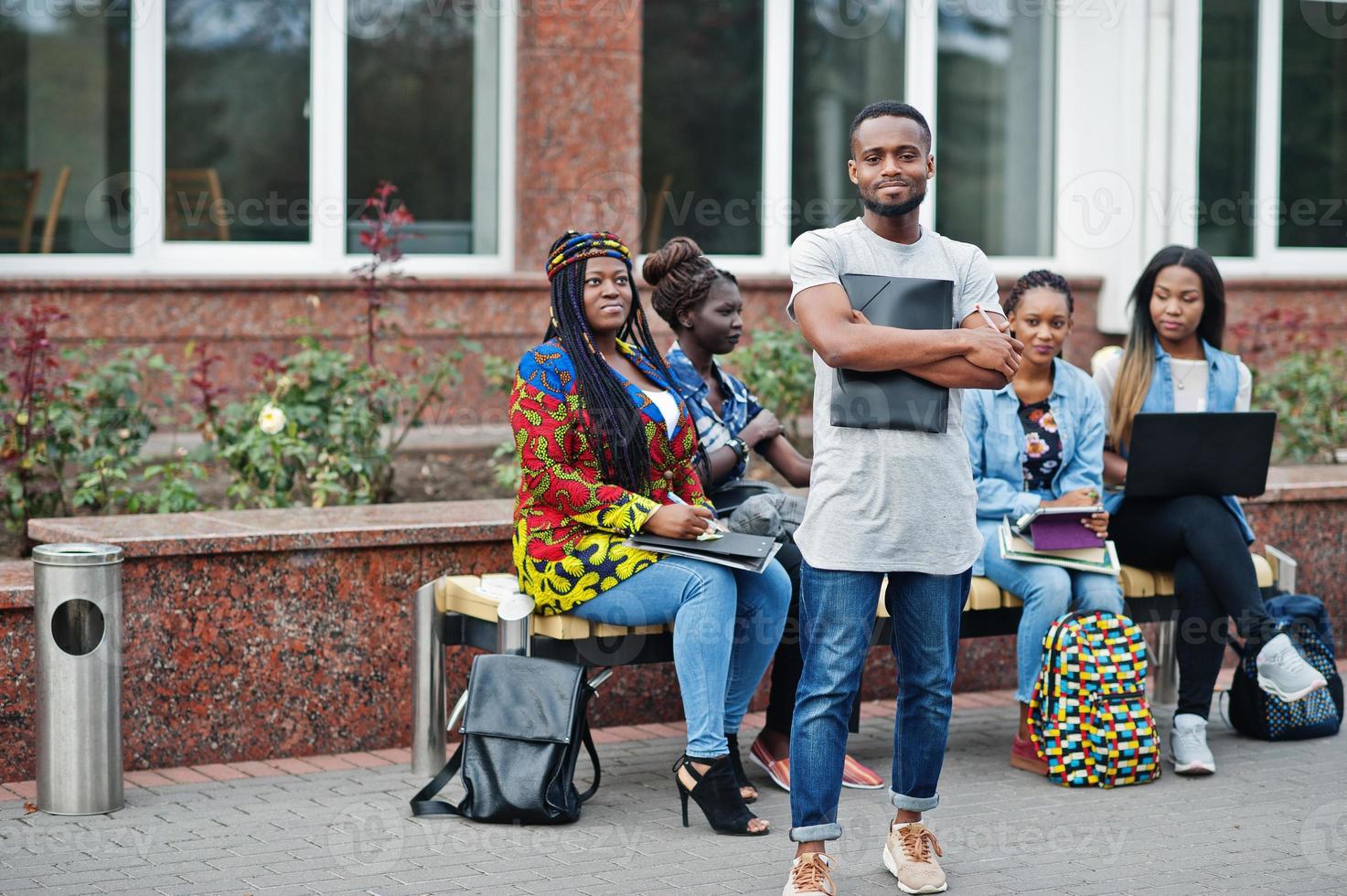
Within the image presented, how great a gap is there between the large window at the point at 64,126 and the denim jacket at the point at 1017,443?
6.11m

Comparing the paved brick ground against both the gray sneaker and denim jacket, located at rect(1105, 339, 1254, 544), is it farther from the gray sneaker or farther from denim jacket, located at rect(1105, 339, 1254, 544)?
denim jacket, located at rect(1105, 339, 1254, 544)

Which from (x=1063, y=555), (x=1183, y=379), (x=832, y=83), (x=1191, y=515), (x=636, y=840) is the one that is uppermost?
(x=832, y=83)

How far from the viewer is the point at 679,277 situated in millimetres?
5832

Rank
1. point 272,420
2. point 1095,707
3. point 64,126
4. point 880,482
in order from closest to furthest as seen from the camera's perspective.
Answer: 1. point 880,482
2. point 1095,707
3. point 272,420
4. point 64,126

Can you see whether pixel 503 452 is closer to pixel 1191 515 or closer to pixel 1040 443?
pixel 1040 443

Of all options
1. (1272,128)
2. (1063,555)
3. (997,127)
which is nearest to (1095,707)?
(1063,555)

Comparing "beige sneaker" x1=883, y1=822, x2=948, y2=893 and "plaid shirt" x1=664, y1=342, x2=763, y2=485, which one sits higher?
"plaid shirt" x1=664, y1=342, x2=763, y2=485

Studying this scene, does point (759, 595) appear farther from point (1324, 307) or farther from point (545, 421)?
point (1324, 307)

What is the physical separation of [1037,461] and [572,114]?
16.7ft

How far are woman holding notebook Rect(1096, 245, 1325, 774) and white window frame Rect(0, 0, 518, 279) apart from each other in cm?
484

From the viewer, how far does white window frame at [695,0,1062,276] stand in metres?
11.5

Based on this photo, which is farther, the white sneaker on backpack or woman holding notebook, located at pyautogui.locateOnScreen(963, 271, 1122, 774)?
the white sneaker on backpack

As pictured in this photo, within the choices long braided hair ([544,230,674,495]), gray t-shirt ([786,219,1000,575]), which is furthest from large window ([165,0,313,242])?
gray t-shirt ([786,219,1000,575])

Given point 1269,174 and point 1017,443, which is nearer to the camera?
point 1017,443
